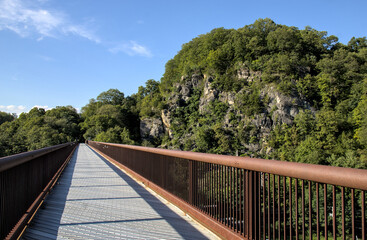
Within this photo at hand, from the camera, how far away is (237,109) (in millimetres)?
95125

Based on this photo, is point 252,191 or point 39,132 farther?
point 39,132

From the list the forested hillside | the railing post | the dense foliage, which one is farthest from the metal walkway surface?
the dense foliage

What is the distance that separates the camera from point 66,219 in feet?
13.1

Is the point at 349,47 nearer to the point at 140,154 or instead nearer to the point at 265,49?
the point at 265,49

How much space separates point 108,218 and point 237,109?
93.2 meters

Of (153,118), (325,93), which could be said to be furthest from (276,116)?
(153,118)

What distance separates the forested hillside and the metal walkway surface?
60242mm

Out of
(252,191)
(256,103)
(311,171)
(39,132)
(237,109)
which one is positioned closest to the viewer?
(311,171)

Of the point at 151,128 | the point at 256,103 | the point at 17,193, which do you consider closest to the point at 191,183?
the point at 17,193

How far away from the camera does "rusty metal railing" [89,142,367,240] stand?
1843 millimetres

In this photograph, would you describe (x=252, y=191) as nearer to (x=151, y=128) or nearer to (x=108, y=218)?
(x=108, y=218)

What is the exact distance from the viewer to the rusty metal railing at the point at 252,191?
1.84 metres

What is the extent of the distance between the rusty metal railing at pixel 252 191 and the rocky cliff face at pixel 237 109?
273ft

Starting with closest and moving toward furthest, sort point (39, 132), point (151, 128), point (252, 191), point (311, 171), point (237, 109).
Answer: point (311, 171), point (252, 191), point (39, 132), point (237, 109), point (151, 128)
